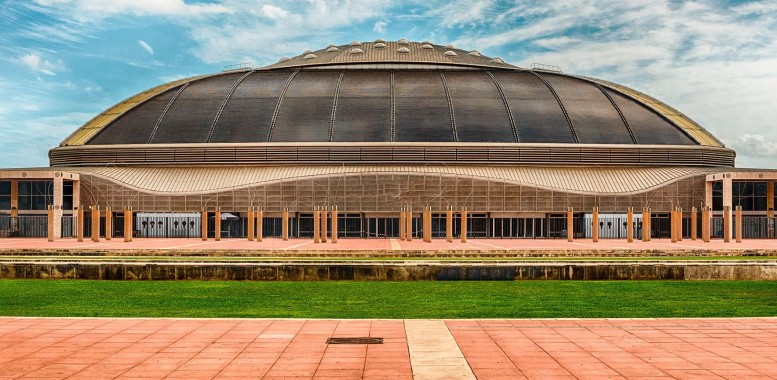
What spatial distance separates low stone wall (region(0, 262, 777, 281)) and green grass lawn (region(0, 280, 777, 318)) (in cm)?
67

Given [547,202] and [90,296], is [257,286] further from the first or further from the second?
[547,202]

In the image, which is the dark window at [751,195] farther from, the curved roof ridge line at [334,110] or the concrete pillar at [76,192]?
Answer: the concrete pillar at [76,192]

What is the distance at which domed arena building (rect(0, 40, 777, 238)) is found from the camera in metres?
57.3

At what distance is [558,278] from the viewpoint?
74.8ft

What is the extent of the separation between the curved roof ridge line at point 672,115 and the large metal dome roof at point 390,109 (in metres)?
0.16

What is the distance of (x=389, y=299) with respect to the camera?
59.5 ft

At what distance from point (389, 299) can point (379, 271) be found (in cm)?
456

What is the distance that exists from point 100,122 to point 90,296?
181ft

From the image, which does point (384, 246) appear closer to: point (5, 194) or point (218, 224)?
point (218, 224)

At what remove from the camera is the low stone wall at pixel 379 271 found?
74.2 feet

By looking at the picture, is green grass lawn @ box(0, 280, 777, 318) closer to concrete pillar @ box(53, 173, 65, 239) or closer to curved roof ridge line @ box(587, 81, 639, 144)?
concrete pillar @ box(53, 173, 65, 239)

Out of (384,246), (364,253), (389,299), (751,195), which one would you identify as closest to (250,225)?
(384,246)

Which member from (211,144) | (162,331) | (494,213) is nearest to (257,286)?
(162,331)

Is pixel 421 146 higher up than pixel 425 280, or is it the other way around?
pixel 421 146
